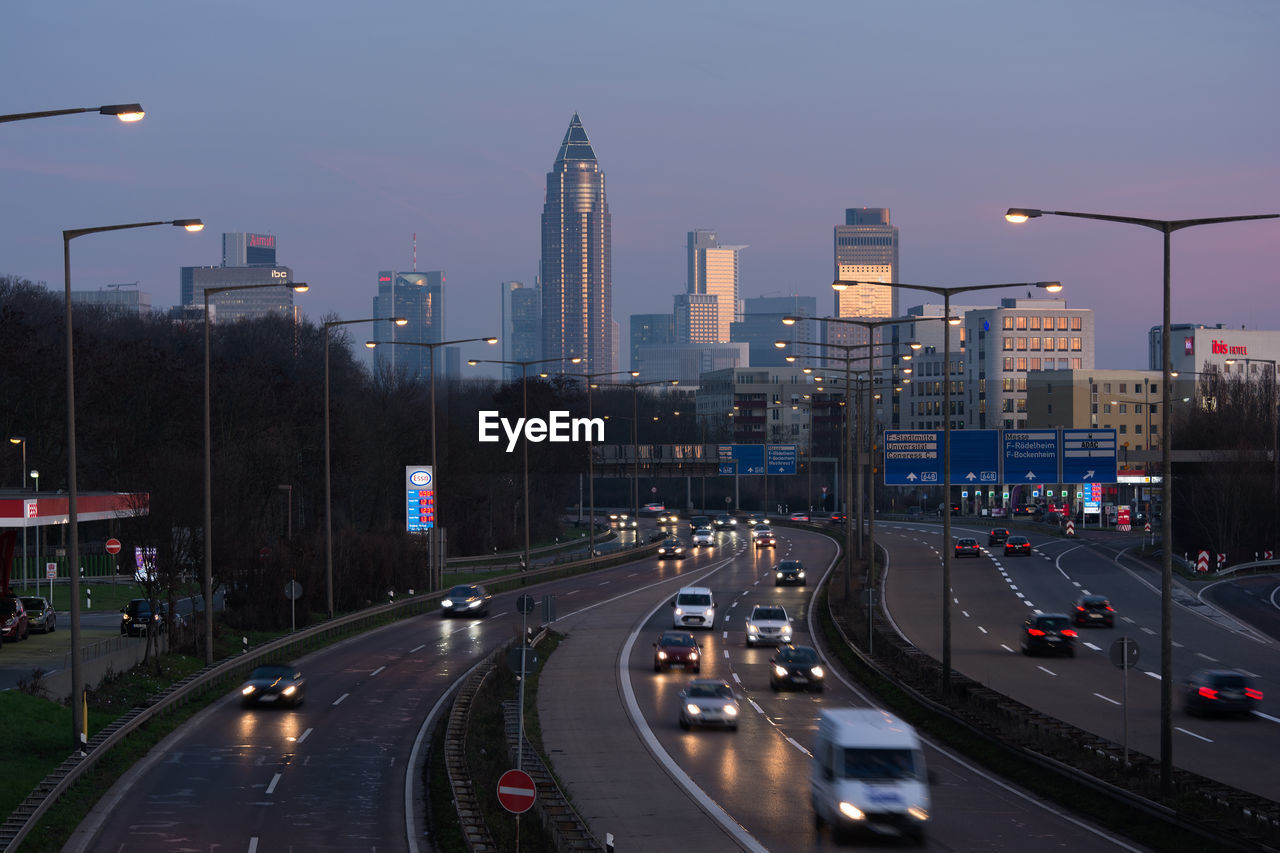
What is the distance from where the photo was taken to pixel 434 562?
2494 inches

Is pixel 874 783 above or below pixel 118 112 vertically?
below

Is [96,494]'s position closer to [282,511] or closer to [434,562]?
[434,562]

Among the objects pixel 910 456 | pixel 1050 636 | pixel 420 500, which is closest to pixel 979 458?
pixel 910 456

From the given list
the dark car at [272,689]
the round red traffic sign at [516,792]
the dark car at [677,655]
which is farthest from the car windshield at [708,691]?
the round red traffic sign at [516,792]

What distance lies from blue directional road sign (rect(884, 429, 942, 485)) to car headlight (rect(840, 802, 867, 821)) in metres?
49.2

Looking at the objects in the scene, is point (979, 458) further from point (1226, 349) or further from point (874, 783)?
point (1226, 349)

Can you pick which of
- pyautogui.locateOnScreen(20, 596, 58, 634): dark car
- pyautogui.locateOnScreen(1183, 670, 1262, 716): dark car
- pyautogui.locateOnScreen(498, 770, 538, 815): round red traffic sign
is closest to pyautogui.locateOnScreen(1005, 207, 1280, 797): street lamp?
pyautogui.locateOnScreen(498, 770, 538, 815): round red traffic sign

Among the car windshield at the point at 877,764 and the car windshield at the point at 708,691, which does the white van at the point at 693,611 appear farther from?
the car windshield at the point at 877,764

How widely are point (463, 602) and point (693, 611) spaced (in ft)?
36.1

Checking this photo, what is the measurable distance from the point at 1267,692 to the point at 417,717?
955 inches

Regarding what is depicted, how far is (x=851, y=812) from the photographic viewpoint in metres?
20.1

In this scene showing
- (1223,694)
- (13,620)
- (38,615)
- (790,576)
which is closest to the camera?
(1223,694)

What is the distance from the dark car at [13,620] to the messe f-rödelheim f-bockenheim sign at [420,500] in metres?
20.2

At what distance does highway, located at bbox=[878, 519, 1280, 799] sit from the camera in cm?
3036
